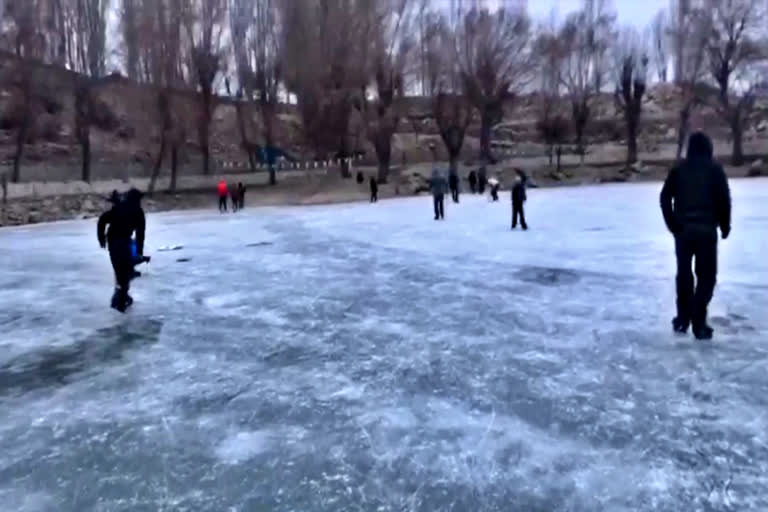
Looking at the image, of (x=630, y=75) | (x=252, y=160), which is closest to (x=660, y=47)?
(x=630, y=75)

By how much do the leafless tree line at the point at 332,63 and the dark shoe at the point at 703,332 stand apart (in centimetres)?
3164

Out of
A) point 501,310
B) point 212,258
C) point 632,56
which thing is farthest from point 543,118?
point 501,310

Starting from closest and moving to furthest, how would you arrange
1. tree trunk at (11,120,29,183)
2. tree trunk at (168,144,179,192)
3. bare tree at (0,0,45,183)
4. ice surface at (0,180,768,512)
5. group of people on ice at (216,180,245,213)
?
1. ice surface at (0,180,768,512)
2. group of people on ice at (216,180,245,213)
3. tree trunk at (11,120,29,183)
4. bare tree at (0,0,45,183)
5. tree trunk at (168,144,179,192)

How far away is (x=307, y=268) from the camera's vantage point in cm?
988

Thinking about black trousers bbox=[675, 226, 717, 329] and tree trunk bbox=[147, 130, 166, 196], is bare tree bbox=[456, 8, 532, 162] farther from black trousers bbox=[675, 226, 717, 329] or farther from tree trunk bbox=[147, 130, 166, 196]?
black trousers bbox=[675, 226, 717, 329]

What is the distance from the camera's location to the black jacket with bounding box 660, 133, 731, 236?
201 inches

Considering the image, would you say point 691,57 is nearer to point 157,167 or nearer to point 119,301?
point 157,167

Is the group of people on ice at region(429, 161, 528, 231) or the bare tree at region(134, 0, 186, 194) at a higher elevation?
the bare tree at region(134, 0, 186, 194)

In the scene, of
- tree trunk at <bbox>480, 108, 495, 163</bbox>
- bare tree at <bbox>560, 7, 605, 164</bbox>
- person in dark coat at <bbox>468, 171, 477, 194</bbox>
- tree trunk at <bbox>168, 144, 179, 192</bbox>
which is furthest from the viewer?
bare tree at <bbox>560, 7, 605, 164</bbox>

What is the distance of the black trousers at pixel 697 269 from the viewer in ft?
16.8

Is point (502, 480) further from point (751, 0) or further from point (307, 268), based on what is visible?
point (751, 0)

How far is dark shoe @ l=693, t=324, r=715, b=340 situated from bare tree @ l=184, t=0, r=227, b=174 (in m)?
34.5

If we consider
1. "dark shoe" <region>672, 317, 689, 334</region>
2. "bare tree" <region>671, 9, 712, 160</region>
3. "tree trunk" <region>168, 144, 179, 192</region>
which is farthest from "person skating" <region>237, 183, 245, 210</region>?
"bare tree" <region>671, 9, 712, 160</region>

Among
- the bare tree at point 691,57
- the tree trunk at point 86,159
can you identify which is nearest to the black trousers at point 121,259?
the tree trunk at point 86,159
